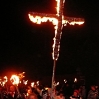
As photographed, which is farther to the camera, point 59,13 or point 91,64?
point 91,64

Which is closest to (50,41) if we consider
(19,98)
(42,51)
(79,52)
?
(42,51)

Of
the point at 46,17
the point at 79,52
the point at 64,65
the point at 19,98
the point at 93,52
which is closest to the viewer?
the point at 46,17

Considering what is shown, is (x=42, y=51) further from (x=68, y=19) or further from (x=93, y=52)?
(x=68, y=19)

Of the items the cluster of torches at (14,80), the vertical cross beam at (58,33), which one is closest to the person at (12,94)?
the cluster of torches at (14,80)

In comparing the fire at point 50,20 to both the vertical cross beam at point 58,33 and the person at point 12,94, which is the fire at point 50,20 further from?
the person at point 12,94

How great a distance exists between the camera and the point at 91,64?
19469mm

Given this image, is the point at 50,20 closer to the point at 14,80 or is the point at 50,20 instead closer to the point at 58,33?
the point at 58,33

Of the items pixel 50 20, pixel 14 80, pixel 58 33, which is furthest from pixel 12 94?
pixel 58 33

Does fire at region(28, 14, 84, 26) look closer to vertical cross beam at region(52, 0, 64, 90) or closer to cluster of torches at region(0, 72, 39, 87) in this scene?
vertical cross beam at region(52, 0, 64, 90)

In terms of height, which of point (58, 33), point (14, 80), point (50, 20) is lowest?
point (14, 80)

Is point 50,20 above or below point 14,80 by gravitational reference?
above

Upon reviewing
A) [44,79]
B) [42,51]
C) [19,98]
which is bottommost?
[19,98]

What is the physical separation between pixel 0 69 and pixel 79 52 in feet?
25.0

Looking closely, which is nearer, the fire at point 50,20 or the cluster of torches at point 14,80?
the fire at point 50,20
